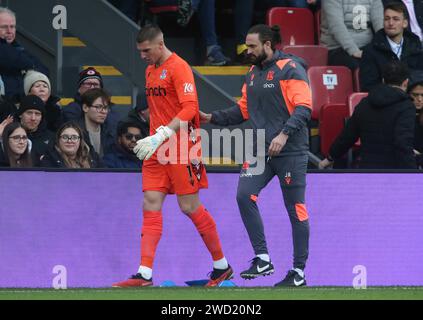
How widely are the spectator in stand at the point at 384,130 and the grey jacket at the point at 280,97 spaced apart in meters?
1.40

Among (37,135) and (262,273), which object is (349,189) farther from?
(37,135)

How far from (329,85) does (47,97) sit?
10.9ft

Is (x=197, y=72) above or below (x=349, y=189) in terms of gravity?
above

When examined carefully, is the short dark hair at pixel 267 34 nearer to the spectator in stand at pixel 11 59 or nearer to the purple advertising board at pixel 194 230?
the purple advertising board at pixel 194 230

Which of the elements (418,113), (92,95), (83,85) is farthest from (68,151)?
(418,113)

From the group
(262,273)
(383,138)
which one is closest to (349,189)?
(383,138)

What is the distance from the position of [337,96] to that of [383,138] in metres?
2.61

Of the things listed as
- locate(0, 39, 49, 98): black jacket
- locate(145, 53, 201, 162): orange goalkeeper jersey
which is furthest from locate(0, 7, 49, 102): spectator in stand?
locate(145, 53, 201, 162): orange goalkeeper jersey

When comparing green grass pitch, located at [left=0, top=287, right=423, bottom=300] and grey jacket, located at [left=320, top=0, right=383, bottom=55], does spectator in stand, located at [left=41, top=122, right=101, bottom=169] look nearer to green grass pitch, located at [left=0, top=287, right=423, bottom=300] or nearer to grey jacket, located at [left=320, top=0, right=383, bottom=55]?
green grass pitch, located at [left=0, top=287, right=423, bottom=300]

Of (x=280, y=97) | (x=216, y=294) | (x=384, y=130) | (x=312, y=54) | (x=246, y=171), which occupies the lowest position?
(x=216, y=294)

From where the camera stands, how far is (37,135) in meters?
12.0

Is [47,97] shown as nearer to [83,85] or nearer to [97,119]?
[83,85]

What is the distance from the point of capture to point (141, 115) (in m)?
12.4

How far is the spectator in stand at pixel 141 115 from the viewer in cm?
1216
